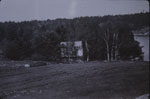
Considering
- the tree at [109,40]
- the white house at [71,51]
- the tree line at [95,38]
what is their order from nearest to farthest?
1. the tree line at [95,38]
2. the white house at [71,51]
3. the tree at [109,40]

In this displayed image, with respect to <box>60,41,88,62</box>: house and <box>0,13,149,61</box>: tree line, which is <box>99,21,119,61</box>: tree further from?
<box>60,41,88,62</box>: house

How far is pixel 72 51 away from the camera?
7742 mm

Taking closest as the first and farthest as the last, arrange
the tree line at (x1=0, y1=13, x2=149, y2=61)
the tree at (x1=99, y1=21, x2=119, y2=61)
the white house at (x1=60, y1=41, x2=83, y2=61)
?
the tree line at (x1=0, y1=13, x2=149, y2=61), the white house at (x1=60, y1=41, x2=83, y2=61), the tree at (x1=99, y1=21, x2=119, y2=61)

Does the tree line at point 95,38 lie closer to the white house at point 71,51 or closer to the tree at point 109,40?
the tree at point 109,40

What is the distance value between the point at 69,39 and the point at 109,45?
2495mm

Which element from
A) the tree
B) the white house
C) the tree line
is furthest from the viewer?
the tree

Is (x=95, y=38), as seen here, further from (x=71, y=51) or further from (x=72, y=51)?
(x=71, y=51)

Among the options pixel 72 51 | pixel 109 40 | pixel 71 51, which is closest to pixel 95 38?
pixel 109 40

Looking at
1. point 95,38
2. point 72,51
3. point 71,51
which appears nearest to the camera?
point 71,51

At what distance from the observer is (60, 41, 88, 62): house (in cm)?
722

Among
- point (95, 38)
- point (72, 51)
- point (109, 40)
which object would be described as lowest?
point (72, 51)

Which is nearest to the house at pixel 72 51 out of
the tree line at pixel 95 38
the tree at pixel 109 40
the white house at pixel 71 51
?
the white house at pixel 71 51

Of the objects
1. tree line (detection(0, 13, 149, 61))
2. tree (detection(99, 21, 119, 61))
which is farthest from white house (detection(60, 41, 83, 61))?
tree (detection(99, 21, 119, 61))

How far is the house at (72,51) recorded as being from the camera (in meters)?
7.22
